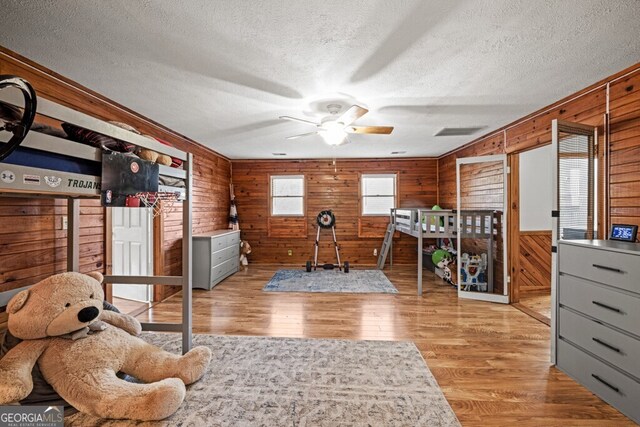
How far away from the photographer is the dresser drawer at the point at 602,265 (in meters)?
1.70

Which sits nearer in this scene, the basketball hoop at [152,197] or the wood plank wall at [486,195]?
the basketball hoop at [152,197]

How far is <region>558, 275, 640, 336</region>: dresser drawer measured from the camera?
5.58 ft

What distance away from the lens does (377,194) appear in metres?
6.31

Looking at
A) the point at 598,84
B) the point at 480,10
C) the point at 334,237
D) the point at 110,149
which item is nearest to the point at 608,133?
the point at 598,84

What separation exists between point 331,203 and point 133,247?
376cm

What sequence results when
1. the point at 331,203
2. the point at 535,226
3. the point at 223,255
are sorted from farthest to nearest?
the point at 331,203, the point at 223,255, the point at 535,226

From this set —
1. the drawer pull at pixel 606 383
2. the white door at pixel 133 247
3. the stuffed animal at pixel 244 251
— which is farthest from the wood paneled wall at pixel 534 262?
the white door at pixel 133 247

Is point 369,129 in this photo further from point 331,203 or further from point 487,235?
point 331,203

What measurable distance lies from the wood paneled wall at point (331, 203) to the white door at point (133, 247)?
2574 mm

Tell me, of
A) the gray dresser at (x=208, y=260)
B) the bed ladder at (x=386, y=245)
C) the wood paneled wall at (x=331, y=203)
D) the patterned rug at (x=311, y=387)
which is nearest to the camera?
the patterned rug at (x=311, y=387)

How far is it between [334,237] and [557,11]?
477 centimetres

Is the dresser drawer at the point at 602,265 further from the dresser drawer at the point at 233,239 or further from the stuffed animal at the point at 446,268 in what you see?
the dresser drawer at the point at 233,239

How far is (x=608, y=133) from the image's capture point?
8.01 feet

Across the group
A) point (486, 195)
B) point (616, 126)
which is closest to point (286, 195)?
point (486, 195)
